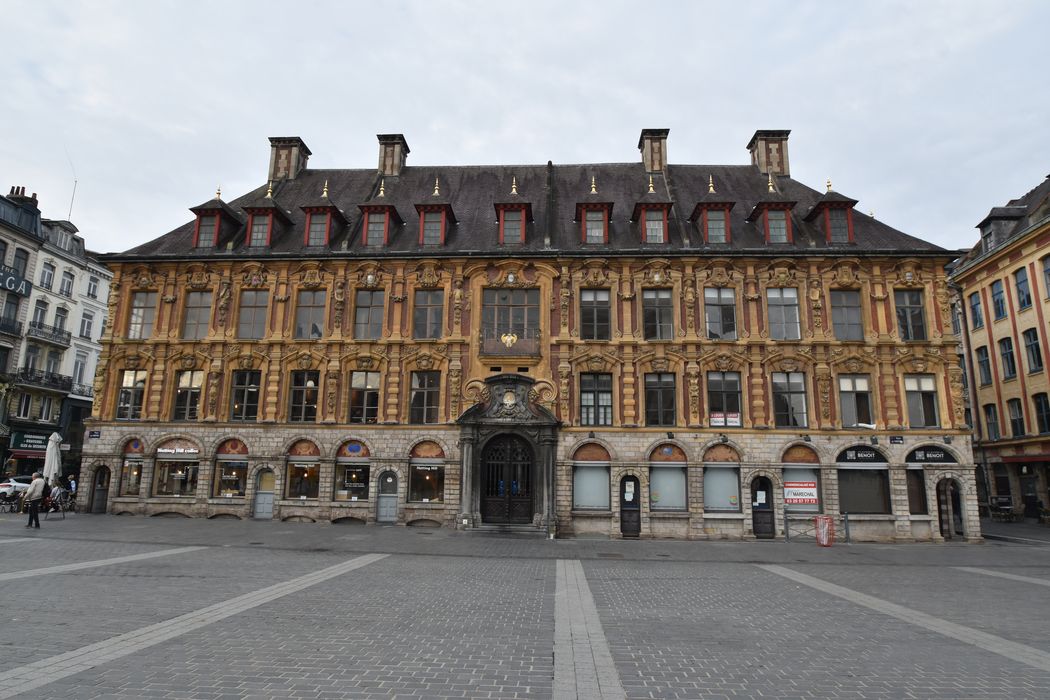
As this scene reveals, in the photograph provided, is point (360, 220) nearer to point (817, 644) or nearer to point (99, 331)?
point (817, 644)

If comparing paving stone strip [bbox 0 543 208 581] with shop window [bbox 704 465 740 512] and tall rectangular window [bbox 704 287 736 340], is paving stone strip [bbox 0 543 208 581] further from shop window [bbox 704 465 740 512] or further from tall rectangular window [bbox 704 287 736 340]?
tall rectangular window [bbox 704 287 736 340]

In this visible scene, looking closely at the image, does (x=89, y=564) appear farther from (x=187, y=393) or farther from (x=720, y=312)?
(x=720, y=312)

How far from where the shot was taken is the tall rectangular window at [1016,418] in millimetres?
36375

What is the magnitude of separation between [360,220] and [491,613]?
25176mm

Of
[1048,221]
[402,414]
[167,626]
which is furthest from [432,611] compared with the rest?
[1048,221]

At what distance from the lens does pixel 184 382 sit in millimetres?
29109

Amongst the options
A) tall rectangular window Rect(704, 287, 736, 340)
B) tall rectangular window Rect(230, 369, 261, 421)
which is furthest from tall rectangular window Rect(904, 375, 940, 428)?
tall rectangular window Rect(230, 369, 261, 421)

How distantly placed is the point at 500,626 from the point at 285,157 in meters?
33.4

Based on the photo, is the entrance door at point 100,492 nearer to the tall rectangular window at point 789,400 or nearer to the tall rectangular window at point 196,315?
the tall rectangular window at point 196,315

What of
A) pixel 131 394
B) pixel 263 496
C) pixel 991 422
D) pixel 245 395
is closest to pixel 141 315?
pixel 131 394

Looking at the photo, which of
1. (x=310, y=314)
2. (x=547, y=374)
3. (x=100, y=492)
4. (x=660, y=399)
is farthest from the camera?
(x=310, y=314)

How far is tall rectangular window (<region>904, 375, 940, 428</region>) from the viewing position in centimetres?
2675

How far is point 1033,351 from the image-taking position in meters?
35.2

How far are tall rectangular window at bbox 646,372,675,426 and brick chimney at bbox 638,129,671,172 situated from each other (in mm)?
13321
